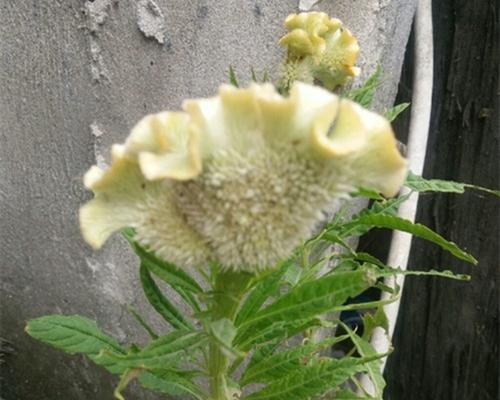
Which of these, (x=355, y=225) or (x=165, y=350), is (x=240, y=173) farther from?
(x=355, y=225)

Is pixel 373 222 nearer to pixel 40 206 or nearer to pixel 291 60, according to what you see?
pixel 291 60

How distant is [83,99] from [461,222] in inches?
40.4

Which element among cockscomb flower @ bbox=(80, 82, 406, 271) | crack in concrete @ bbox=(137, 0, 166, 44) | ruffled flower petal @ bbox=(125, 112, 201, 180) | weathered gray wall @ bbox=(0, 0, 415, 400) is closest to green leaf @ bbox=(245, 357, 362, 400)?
cockscomb flower @ bbox=(80, 82, 406, 271)

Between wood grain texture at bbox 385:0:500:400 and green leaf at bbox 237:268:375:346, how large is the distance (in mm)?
1123

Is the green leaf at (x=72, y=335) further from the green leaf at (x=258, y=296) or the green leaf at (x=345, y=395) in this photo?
the green leaf at (x=345, y=395)

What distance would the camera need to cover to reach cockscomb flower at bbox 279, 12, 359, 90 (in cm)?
90

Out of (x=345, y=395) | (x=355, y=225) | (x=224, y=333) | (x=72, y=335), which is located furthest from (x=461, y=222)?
(x=224, y=333)

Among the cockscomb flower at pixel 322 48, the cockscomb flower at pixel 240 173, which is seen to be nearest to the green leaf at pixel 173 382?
the cockscomb flower at pixel 240 173

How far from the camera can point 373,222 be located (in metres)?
0.91

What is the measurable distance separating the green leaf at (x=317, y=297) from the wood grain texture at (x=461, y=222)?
1123 mm

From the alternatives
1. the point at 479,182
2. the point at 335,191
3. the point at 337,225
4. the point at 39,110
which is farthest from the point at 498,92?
the point at 335,191

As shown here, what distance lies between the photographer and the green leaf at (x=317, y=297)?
623 mm

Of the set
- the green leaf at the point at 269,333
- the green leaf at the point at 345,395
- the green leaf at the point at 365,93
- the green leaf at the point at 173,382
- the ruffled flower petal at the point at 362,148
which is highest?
the green leaf at the point at 365,93

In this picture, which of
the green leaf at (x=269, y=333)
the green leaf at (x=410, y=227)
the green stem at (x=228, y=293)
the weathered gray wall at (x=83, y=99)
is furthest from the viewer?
the weathered gray wall at (x=83, y=99)
